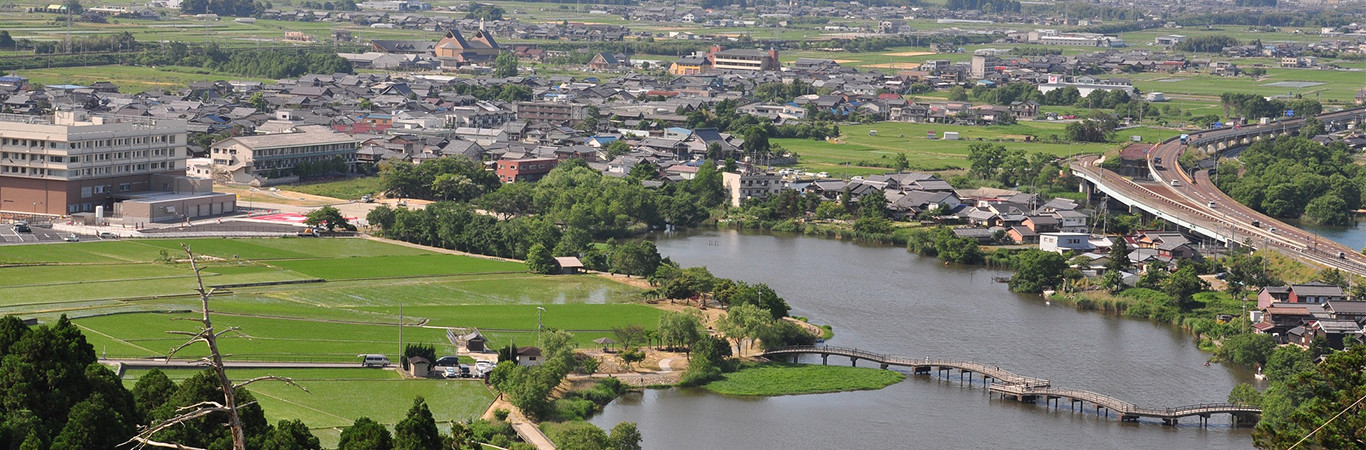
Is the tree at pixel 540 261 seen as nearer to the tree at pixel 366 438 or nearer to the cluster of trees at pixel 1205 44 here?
the tree at pixel 366 438

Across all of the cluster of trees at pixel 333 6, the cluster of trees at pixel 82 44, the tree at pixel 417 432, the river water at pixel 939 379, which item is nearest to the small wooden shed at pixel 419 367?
the river water at pixel 939 379

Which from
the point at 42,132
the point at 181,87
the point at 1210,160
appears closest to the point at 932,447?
the point at 42,132

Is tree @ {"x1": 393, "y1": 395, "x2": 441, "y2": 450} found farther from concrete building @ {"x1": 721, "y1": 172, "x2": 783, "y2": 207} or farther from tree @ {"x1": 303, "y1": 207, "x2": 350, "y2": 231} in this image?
concrete building @ {"x1": 721, "y1": 172, "x2": 783, "y2": 207}

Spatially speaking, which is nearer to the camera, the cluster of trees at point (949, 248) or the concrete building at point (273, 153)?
the cluster of trees at point (949, 248)

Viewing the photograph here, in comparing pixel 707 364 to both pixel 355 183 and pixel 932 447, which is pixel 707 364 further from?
pixel 355 183

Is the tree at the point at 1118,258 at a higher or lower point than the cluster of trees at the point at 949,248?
higher

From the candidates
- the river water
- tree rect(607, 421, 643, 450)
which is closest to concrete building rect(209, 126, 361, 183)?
the river water

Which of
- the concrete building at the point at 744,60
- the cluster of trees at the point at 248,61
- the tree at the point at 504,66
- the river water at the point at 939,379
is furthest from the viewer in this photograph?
the concrete building at the point at 744,60

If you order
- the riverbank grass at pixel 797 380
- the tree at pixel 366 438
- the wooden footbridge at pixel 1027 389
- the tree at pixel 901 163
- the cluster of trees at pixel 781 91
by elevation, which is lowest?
the riverbank grass at pixel 797 380
